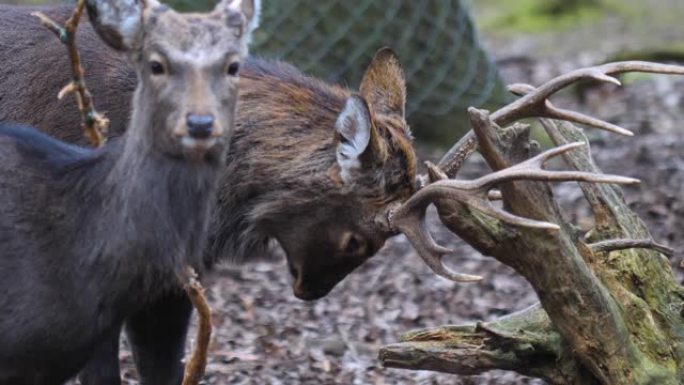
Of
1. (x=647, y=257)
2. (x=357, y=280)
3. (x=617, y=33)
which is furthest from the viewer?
(x=617, y=33)

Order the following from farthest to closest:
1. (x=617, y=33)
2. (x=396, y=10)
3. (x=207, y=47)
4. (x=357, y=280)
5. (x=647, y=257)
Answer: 1. (x=617, y=33)
2. (x=396, y=10)
3. (x=357, y=280)
4. (x=647, y=257)
5. (x=207, y=47)

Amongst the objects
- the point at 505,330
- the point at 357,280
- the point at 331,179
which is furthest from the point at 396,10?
the point at 505,330

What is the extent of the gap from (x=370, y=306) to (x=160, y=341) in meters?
2.38

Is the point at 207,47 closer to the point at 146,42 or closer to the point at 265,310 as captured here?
the point at 146,42

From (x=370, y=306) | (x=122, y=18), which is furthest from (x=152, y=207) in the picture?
(x=370, y=306)

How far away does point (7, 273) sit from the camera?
5.50 m

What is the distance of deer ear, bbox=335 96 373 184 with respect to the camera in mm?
6191

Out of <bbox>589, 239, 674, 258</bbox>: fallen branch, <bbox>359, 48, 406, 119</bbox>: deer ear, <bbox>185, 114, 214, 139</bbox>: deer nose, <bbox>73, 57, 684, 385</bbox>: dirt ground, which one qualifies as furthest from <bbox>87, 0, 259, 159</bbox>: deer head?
<bbox>73, 57, 684, 385</bbox>: dirt ground

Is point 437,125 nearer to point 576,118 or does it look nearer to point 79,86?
point 79,86

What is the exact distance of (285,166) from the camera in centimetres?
660

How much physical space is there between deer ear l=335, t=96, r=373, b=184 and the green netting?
5.63 metres

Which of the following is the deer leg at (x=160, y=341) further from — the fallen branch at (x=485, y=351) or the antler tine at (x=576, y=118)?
the antler tine at (x=576, y=118)

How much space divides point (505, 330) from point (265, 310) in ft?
A: 9.97

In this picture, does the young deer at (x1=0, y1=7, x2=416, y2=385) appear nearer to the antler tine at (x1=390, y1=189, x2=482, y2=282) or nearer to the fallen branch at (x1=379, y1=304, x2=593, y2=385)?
the antler tine at (x1=390, y1=189, x2=482, y2=282)
